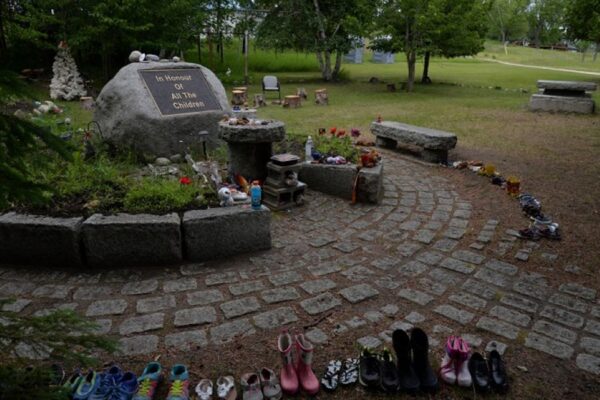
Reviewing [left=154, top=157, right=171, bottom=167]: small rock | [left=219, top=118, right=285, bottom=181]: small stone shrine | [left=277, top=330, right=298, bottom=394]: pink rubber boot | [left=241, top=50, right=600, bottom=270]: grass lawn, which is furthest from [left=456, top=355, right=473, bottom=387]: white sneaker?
[left=154, top=157, right=171, bottom=167]: small rock

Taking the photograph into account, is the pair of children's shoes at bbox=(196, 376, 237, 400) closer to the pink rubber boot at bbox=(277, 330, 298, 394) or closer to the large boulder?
the pink rubber boot at bbox=(277, 330, 298, 394)

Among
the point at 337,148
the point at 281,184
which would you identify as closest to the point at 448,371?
the point at 281,184

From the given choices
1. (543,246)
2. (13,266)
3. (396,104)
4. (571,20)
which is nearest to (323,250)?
(543,246)

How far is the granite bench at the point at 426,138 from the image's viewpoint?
27.5 ft

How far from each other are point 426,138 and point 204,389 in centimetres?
681

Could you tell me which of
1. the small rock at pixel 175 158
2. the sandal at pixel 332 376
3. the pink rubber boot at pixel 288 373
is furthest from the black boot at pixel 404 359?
the small rock at pixel 175 158

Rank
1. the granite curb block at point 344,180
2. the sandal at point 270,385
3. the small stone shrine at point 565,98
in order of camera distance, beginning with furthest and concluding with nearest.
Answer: the small stone shrine at point 565,98 → the granite curb block at point 344,180 → the sandal at point 270,385

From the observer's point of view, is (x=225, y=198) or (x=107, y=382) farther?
(x=225, y=198)

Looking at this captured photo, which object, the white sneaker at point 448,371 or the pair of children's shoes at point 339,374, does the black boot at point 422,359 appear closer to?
the white sneaker at point 448,371

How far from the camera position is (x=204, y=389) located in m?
2.94

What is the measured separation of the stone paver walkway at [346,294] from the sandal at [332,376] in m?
0.32

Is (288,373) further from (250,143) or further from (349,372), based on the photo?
(250,143)

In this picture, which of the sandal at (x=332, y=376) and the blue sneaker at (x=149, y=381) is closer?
the blue sneaker at (x=149, y=381)

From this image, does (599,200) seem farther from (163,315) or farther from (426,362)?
(163,315)
